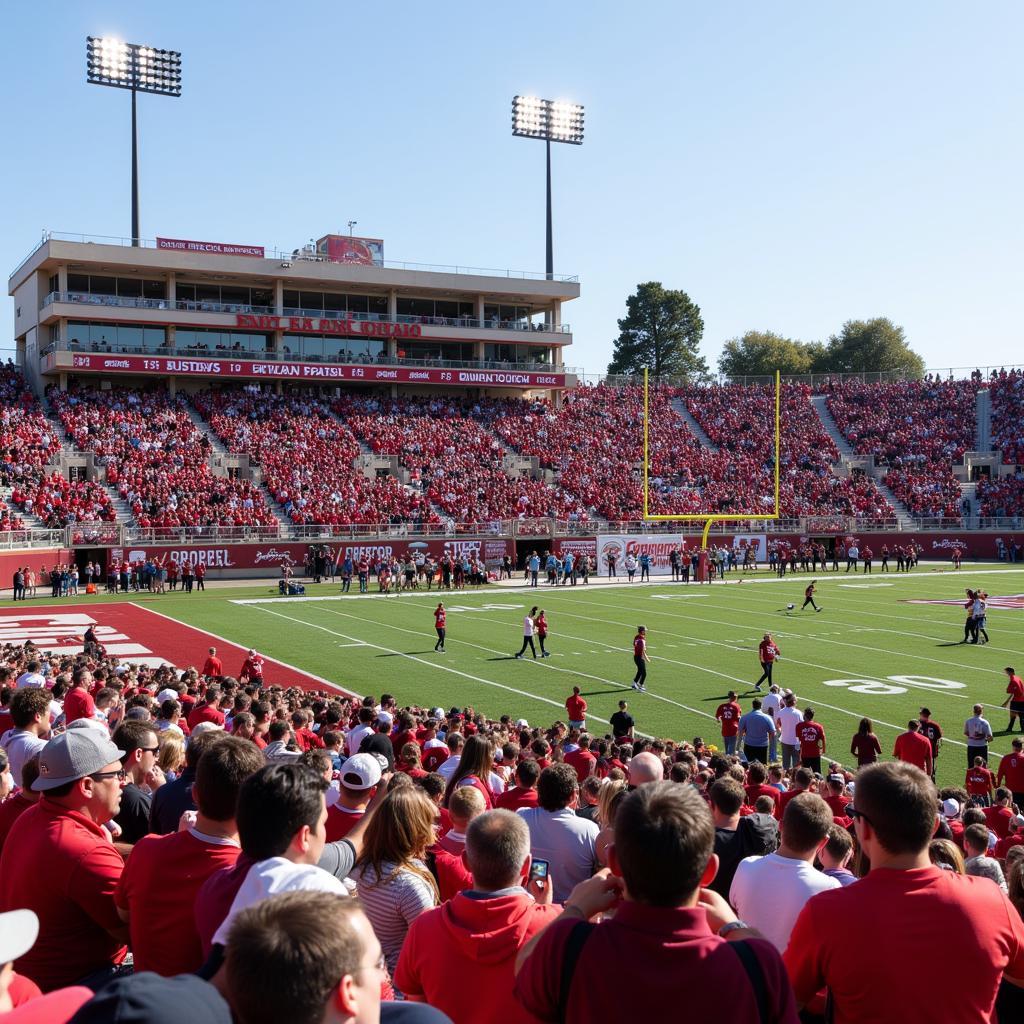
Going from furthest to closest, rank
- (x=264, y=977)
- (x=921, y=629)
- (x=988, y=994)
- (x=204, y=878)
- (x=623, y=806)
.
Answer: (x=921, y=629)
(x=204, y=878)
(x=988, y=994)
(x=623, y=806)
(x=264, y=977)

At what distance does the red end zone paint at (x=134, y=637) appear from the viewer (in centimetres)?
2459

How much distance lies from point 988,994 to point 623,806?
1490 millimetres

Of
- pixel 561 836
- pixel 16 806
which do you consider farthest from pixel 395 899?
pixel 16 806

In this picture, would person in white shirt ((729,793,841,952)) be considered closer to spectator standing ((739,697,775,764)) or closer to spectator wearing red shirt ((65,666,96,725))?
spectator wearing red shirt ((65,666,96,725))

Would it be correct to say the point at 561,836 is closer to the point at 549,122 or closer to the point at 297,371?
→ the point at 297,371

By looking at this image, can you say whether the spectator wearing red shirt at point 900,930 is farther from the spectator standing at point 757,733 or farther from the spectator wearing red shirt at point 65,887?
the spectator standing at point 757,733

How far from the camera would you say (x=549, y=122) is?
70.9 m

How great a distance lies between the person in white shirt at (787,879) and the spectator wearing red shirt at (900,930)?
794 mm

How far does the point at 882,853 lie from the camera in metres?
3.52

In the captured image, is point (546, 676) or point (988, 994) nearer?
point (988, 994)

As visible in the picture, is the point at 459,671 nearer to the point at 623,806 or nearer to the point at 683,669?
the point at 683,669

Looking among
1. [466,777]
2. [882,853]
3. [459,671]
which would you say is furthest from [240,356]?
[882,853]

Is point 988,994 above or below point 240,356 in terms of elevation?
below

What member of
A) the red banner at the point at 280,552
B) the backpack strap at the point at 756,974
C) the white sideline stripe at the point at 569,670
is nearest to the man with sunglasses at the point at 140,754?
the backpack strap at the point at 756,974
